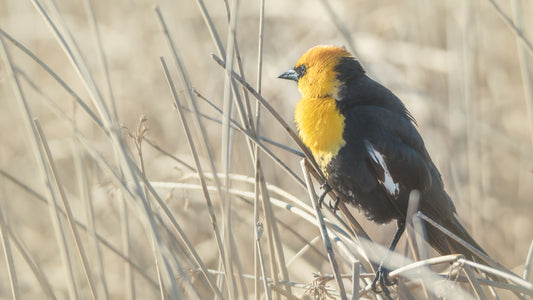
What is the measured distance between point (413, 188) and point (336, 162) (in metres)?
0.31

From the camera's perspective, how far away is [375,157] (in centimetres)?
203

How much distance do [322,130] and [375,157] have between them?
213 millimetres

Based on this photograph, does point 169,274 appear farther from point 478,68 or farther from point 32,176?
point 478,68

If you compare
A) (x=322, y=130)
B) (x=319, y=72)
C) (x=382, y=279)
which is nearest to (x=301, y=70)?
(x=319, y=72)

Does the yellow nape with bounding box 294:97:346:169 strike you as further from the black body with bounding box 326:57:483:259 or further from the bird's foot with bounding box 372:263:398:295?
the bird's foot with bounding box 372:263:398:295

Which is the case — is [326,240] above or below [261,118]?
below

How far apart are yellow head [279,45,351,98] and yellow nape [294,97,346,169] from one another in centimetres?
10

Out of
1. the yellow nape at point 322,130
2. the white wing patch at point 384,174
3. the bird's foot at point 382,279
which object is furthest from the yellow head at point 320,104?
the bird's foot at point 382,279

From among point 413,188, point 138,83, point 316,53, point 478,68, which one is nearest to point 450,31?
point 478,68

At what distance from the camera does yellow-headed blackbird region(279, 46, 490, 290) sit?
2027 millimetres

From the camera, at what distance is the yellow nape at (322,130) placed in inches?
79.7

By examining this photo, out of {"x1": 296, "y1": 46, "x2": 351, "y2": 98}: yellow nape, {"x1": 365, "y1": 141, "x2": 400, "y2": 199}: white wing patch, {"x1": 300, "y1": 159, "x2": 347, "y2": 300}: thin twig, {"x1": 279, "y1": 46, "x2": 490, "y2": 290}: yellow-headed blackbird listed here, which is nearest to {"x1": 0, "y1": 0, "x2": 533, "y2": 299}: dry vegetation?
{"x1": 296, "y1": 46, "x2": 351, "y2": 98}: yellow nape

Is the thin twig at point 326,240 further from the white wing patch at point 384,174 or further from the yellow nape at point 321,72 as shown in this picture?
the yellow nape at point 321,72

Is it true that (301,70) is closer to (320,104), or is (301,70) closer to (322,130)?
(320,104)
